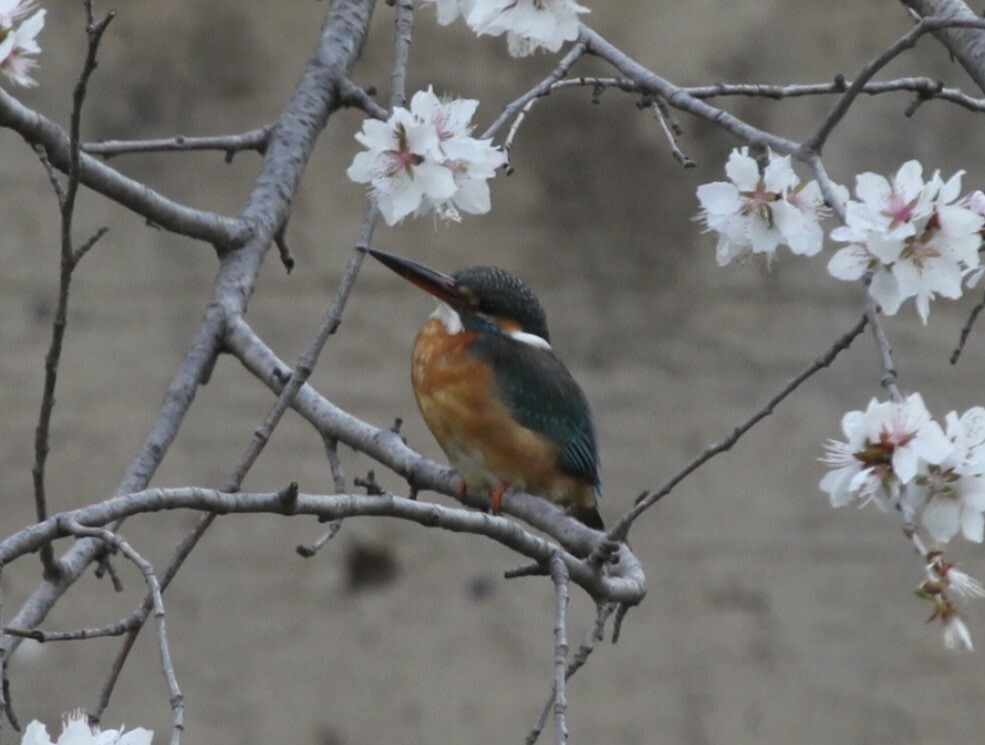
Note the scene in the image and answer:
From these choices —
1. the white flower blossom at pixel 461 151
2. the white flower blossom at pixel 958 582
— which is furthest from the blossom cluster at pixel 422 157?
the white flower blossom at pixel 958 582

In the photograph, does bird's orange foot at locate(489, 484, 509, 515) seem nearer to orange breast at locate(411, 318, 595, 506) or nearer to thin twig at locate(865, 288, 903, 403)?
orange breast at locate(411, 318, 595, 506)

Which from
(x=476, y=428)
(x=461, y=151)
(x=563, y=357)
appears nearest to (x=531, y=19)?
(x=461, y=151)

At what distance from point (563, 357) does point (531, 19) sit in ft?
6.30

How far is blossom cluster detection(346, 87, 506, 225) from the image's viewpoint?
133 cm

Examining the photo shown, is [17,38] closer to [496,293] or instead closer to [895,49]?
[895,49]

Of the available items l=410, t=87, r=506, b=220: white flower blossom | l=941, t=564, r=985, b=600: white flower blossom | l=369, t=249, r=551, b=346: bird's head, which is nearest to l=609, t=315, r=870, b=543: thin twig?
l=941, t=564, r=985, b=600: white flower blossom

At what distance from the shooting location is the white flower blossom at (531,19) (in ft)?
4.34

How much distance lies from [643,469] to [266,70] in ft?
3.52

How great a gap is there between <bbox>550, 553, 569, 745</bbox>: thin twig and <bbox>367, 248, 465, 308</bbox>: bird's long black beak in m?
0.51

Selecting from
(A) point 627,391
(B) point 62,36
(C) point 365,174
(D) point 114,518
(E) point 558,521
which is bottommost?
(D) point 114,518

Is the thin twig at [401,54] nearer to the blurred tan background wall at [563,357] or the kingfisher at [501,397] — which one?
the kingfisher at [501,397]

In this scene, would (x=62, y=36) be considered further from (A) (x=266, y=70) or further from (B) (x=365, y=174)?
(B) (x=365, y=174)

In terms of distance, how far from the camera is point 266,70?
129 inches

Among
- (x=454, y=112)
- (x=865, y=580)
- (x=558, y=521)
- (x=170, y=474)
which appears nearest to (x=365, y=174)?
(x=454, y=112)
